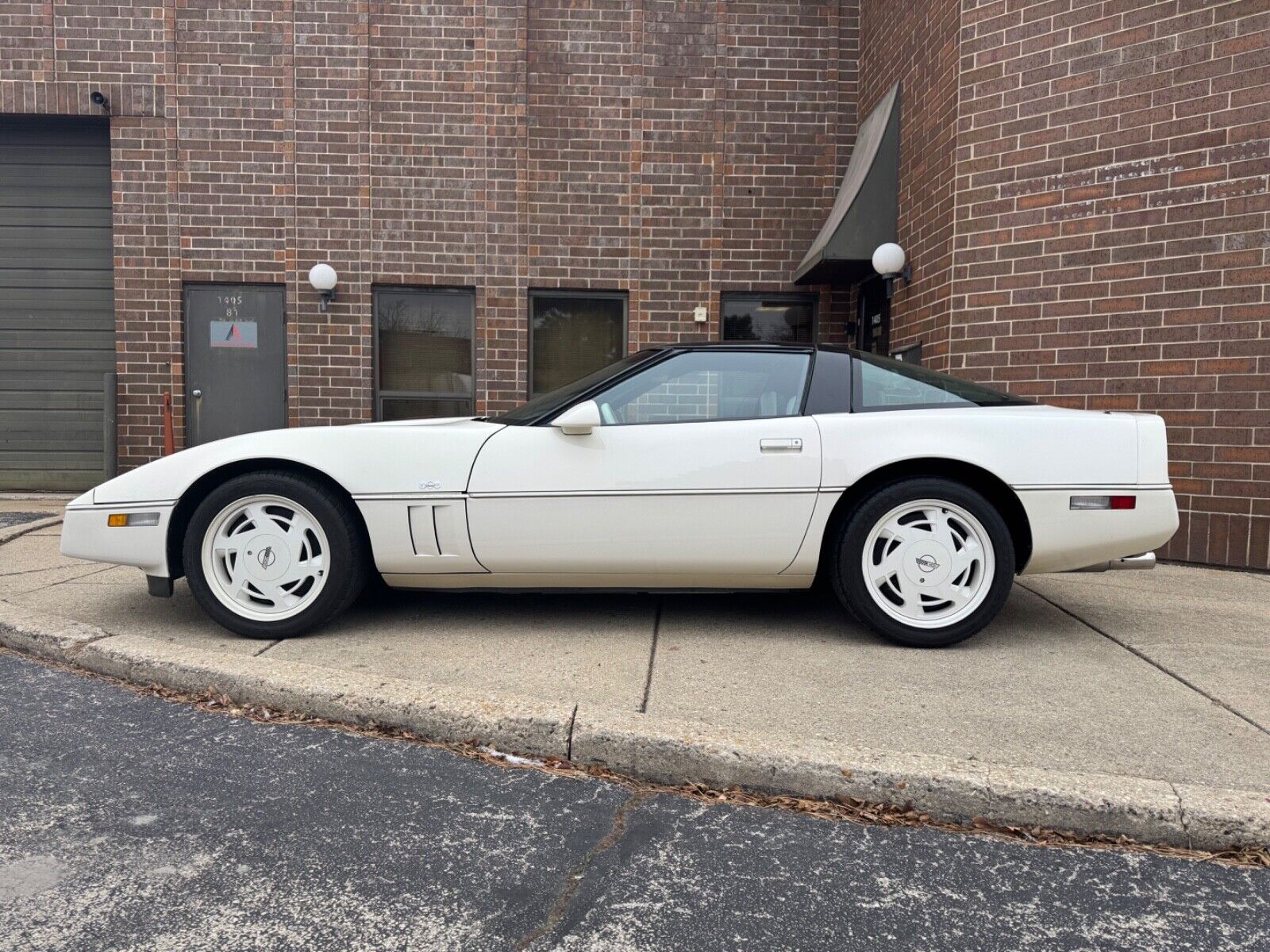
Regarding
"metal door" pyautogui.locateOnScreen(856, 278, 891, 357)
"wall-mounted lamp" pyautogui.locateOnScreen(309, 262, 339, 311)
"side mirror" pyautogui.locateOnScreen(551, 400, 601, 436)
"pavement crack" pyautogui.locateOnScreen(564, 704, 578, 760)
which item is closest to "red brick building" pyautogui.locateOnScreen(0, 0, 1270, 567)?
"wall-mounted lamp" pyautogui.locateOnScreen(309, 262, 339, 311)

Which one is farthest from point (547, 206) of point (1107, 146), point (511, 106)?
point (1107, 146)

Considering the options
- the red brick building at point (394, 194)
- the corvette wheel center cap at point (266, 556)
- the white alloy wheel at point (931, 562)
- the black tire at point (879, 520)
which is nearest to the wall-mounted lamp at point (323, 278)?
the red brick building at point (394, 194)

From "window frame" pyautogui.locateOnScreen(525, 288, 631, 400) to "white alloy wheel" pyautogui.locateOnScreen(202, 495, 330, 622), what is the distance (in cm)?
569

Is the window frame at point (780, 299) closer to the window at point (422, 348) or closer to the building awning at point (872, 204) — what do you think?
the building awning at point (872, 204)

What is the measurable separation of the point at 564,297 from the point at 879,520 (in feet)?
20.9

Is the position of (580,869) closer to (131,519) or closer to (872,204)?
(131,519)

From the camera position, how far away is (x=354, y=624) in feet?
12.7

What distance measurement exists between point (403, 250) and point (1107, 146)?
6.39 m

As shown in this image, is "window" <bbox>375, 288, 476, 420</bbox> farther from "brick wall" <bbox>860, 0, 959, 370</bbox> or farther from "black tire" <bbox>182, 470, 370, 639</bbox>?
"black tire" <bbox>182, 470, 370, 639</bbox>

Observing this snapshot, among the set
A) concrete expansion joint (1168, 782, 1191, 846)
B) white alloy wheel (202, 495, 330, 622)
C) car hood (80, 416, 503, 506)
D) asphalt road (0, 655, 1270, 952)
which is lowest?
asphalt road (0, 655, 1270, 952)

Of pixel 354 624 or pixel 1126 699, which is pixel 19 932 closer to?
pixel 354 624

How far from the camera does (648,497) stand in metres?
3.58

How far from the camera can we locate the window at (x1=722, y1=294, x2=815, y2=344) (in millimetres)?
9422

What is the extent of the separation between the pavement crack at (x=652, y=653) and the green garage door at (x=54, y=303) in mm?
7830
